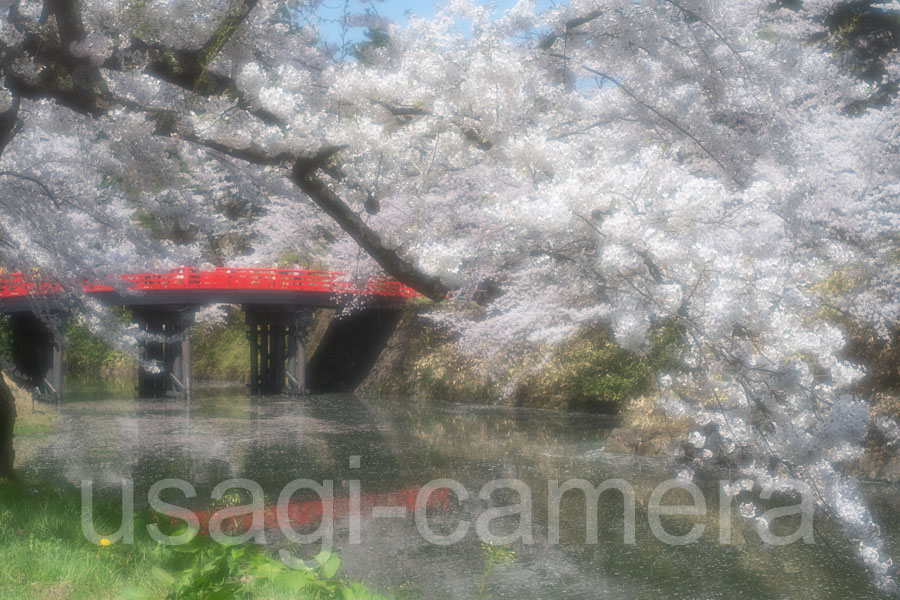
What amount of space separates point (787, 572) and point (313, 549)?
4.63m

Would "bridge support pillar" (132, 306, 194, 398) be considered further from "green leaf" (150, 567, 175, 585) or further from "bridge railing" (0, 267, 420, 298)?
"green leaf" (150, 567, 175, 585)

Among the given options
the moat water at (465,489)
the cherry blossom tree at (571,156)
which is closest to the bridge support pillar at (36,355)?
the moat water at (465,489)

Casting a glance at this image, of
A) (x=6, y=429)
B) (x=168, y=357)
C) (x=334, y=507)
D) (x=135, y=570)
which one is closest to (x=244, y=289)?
(x=168, y=357)

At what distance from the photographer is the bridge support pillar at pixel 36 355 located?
24.6 meters

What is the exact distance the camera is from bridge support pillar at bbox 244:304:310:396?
27.3m

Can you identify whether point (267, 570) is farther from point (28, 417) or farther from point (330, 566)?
point (28, 417)

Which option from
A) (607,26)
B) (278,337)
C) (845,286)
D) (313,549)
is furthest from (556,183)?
(278,337)

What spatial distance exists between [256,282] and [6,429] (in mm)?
18777

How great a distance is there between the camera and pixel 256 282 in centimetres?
2589

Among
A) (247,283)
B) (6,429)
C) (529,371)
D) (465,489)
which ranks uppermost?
(247,283)

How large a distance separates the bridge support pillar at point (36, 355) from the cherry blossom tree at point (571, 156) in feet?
49.4

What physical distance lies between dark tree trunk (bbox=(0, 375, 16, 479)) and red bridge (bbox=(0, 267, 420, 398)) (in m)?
15.7

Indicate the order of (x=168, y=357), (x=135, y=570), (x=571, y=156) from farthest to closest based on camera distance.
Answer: (x=168, y=357) → (x=571, y=156) → (x=135, y=570)

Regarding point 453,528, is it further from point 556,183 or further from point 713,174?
point 556,183
